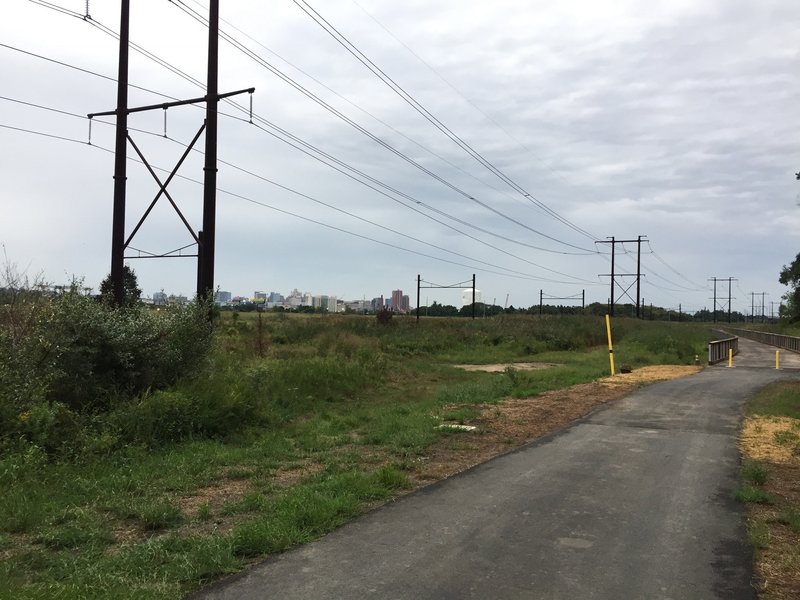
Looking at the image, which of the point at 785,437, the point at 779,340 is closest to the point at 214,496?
the point at 785,437

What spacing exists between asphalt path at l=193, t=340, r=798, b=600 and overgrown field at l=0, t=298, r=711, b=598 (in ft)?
1.71

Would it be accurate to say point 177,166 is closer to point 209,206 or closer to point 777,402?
point 209,206

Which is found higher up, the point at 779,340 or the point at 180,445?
the point at 779,340

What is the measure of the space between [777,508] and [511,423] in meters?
5.48

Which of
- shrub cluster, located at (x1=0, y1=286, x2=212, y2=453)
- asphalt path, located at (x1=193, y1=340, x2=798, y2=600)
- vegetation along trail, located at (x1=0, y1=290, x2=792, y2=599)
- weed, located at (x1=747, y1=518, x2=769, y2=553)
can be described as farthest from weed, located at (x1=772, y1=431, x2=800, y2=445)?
shrub cluster, located at (x1=0, y1=286, x2=212, y2=453)

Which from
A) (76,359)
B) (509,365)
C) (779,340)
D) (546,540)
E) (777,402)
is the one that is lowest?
(509,365)

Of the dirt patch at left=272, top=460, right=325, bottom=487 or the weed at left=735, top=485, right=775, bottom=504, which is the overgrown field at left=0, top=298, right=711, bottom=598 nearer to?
the dirt patch at left=272, top=460, right=325, bottom=487

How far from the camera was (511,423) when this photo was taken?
11.4 meters

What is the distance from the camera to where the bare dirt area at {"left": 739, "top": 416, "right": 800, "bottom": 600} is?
4.45m

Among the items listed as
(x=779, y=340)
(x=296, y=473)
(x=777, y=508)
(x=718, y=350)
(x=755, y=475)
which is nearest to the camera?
(x=777, y=508)

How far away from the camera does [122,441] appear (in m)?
8.35

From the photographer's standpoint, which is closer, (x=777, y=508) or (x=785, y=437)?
(x=777, y=508)

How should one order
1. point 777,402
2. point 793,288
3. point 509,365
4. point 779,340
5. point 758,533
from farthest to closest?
point 793,288 < point 779,340 < point 509,365 < point 777,402 < point 758,533

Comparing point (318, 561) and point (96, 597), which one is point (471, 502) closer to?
point (318, 561)
